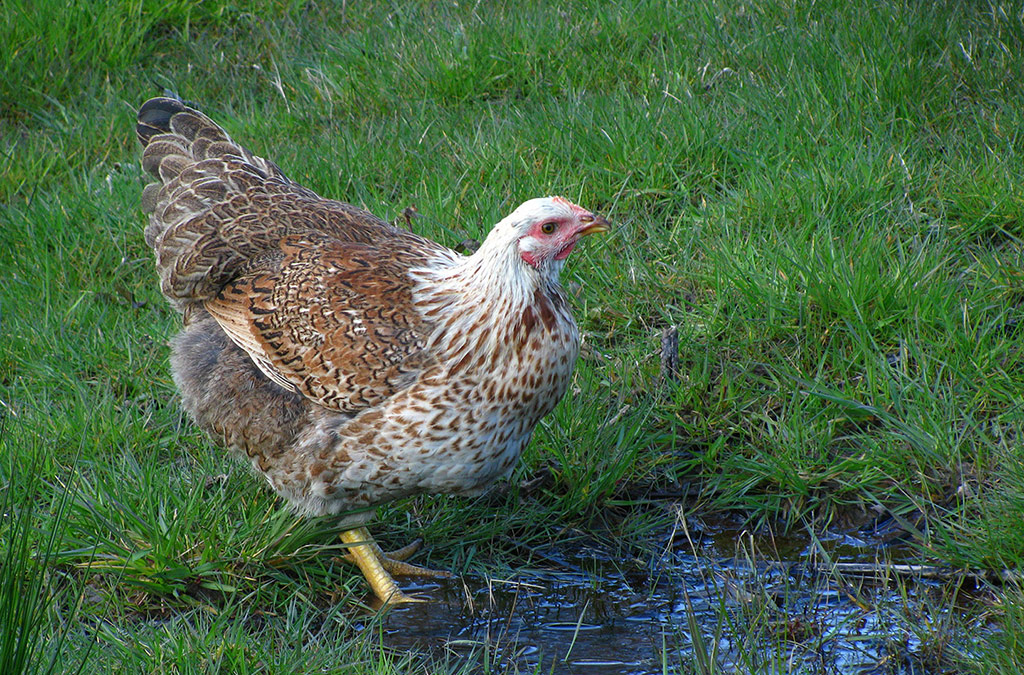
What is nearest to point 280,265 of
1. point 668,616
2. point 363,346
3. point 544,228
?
point 363,346

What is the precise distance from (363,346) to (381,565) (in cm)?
83

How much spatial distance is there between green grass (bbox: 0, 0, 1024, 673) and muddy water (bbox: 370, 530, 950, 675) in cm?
16

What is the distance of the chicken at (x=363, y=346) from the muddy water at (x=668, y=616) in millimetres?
304

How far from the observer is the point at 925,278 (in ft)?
13.4

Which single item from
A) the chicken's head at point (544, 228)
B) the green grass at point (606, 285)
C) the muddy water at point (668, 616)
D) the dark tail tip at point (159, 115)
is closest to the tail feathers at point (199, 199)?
the dark tail tip at point (159, 115)

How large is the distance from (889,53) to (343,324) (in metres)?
3.24

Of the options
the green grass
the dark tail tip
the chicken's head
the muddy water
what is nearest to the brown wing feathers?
the dark tail tip

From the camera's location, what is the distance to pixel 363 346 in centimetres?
345

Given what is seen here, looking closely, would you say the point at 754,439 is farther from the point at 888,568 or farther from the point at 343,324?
the point at 343,324

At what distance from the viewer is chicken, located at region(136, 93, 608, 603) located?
3.33m

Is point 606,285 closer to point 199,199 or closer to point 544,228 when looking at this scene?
point 544,228

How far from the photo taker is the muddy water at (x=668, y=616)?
2967mm

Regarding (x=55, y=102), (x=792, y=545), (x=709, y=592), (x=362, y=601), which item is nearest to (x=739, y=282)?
(x=792, y=545)

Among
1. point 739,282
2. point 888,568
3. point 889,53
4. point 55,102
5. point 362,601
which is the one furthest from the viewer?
point 55,102
